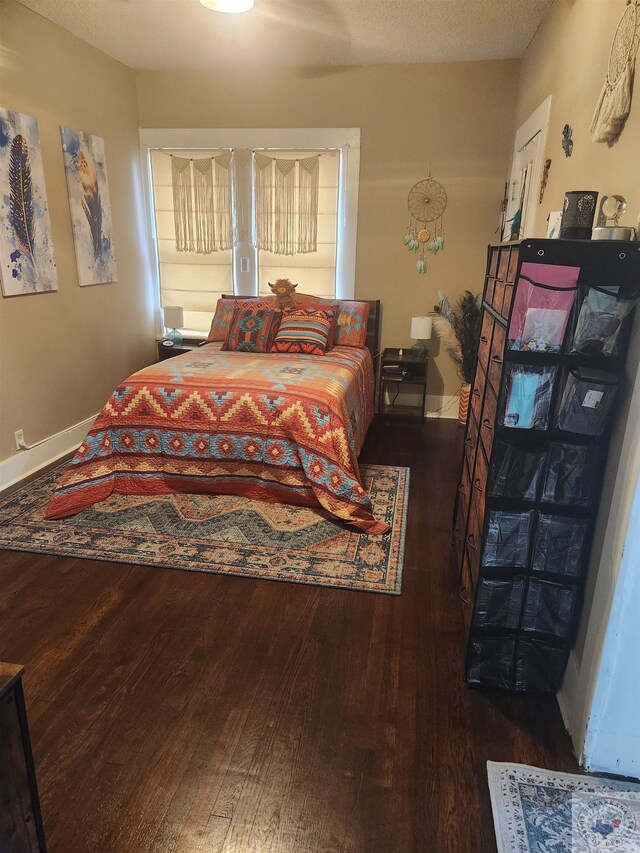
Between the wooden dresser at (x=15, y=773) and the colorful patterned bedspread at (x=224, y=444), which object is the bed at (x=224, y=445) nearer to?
the colorful patterned bedspread at (x=224, y=444)

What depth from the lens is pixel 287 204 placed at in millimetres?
4746

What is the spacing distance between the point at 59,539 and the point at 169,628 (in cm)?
94

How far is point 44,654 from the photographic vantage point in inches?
79.4

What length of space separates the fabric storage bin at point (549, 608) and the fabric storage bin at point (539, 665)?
58 mm

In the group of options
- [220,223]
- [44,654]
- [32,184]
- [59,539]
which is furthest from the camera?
[220,223]

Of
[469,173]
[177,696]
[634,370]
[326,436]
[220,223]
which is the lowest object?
[177,696]

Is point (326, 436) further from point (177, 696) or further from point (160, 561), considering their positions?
point (177, 696)

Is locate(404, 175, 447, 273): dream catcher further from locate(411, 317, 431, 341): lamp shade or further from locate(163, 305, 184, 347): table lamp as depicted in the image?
locate(163, 305, 184, 347): table lamp

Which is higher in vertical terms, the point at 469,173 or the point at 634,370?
the point at 469,173

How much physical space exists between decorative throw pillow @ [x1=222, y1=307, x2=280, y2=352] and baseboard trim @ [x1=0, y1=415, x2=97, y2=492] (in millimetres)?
1262

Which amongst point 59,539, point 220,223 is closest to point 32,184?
point 220,223

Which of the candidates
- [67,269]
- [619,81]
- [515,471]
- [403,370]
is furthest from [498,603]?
[67,269]

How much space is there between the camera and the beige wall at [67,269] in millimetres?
3402

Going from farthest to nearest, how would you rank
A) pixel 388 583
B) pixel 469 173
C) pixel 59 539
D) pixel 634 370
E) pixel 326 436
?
1. pixel 469 173
2. pixel 326 436
3. pixel 59 539
4. pixel 388 583
5. pixel 634 370
